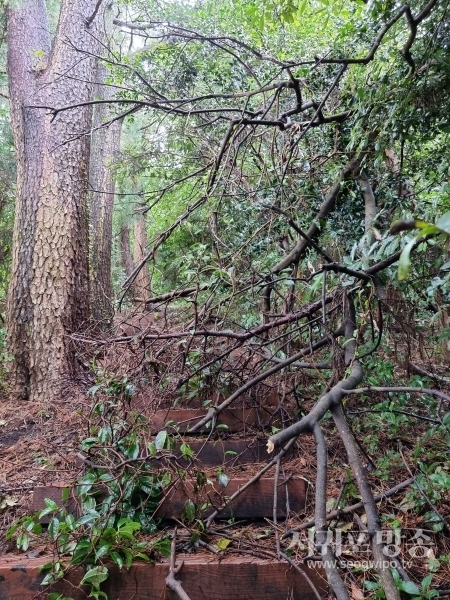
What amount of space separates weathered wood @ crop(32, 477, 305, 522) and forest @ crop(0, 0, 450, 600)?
0.04ft

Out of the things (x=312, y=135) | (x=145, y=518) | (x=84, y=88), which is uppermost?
(x=84, y=88)

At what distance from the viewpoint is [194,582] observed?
185 centimetres

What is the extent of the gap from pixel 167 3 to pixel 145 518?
7619 mm

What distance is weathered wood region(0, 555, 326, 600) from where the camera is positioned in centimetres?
183

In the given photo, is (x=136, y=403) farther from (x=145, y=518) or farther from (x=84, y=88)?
(x=84, y=88)

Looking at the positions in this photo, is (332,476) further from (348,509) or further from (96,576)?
(96,576)

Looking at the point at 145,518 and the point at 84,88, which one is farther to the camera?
the point at 84,88

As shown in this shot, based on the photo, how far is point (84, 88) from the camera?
16.6 ft

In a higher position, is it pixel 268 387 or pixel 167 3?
pixel 167 3

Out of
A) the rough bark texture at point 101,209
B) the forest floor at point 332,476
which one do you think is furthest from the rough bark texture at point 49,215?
the forest floor at point 332,476

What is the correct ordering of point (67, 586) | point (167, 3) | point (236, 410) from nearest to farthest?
point (67, 586) → point (236, 410) → point (167, 3)

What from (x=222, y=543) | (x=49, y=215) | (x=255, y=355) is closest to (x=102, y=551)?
(x=222, y=543)

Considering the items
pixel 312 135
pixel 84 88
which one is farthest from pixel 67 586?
pixel 84 88

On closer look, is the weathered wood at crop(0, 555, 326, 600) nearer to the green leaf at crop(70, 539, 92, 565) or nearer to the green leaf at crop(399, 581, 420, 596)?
the green leaf at crop(70, 539, 92, 565)
